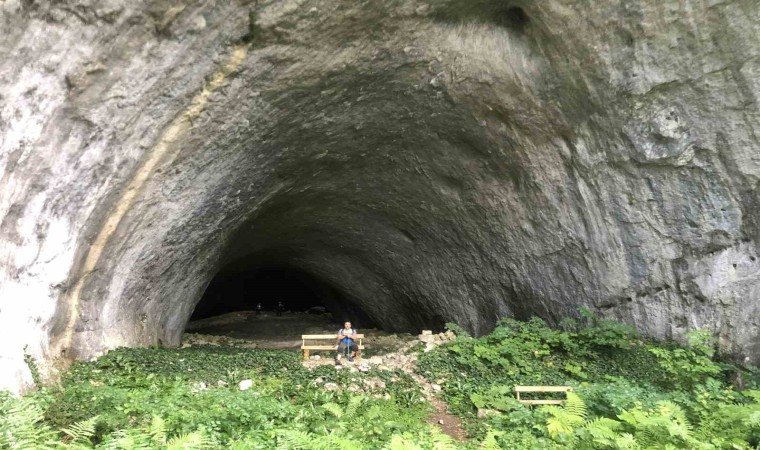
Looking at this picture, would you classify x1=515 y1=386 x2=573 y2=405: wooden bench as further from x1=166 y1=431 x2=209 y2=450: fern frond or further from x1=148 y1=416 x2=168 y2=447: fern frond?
x1=148 y1=416 x2=168 y2=447: fern frond

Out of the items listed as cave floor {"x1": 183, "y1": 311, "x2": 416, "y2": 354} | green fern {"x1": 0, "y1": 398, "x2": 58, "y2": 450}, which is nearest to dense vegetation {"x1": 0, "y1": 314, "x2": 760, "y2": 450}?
green fern {"x1": 0, "y1": 398, "x2": 58, "y2": 450}

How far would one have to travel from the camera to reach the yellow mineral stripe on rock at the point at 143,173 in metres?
6.07

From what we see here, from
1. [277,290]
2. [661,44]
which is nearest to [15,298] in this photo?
[661,44]

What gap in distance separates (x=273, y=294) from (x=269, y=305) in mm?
1874

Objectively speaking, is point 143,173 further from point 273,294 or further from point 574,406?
point 273,294

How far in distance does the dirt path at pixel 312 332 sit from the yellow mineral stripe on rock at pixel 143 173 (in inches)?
148

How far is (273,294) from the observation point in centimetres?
2978

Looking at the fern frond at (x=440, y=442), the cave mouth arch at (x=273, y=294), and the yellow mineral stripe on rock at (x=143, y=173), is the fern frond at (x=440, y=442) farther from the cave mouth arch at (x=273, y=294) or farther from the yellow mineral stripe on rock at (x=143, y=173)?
the cave mouth arch at (x=273, y=294)

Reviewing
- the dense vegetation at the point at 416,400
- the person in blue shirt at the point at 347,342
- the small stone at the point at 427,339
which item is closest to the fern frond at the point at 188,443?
the dense vegetation at the point at 416,400

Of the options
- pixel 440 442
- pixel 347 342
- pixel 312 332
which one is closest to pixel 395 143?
pixel 347 342

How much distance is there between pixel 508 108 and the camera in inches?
312

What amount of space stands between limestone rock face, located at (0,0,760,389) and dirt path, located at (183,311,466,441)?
3.15 meters

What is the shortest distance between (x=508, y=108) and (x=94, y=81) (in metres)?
5.95

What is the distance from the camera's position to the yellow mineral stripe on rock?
6.07 metres
